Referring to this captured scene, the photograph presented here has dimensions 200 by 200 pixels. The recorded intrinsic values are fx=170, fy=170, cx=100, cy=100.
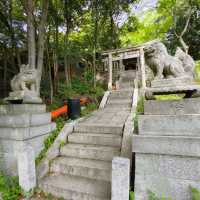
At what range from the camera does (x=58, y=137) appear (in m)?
4.41

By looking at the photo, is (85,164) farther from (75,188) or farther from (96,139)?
(96,139)

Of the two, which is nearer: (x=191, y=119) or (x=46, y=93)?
(x=191, y=119)

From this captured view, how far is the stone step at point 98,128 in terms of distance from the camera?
431 cm

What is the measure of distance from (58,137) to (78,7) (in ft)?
25.8

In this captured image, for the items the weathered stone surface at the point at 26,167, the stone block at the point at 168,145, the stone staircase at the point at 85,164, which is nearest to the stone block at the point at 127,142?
the stone staircase at the point at 85,164

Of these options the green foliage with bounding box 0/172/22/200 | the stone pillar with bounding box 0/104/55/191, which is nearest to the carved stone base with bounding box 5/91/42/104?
the stone pillar with bounding box 0/104/55/191

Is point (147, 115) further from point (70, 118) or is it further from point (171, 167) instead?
point (70, 118)

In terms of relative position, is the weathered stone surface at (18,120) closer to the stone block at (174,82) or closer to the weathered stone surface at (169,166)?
the weathered stone surface at (169,166)

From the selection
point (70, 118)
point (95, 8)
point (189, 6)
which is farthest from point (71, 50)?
point (189, 6)

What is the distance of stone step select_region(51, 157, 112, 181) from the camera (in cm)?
342

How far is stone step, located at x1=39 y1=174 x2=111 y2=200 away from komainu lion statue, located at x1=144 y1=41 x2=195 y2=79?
2.26 metres

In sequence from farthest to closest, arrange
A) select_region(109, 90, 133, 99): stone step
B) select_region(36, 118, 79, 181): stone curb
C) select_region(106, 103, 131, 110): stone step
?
select_region(109, 90, 133, 99): stone step
select_region(106, 103, 131, 110): stone step
select_region(36, 118, 79, 181): stone curb

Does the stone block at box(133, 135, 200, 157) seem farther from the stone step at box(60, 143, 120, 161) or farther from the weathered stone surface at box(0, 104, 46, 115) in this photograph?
the weathered stone surface at box(0, 104, 46, 115)

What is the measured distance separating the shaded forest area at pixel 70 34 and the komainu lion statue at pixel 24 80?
103cm
